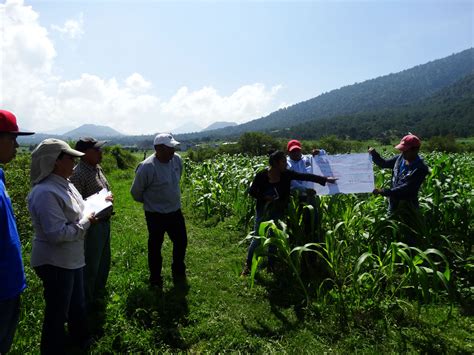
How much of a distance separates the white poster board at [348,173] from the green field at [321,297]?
1.28 ft

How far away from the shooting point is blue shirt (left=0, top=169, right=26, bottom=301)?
6.57 feet

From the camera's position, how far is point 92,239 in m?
3.53

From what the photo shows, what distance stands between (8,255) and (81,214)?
2.22ft

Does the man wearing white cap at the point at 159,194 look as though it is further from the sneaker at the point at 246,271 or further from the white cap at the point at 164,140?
the sneaker at the point at 246,271

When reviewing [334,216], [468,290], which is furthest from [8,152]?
[468,290]

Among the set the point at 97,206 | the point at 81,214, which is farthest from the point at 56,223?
the point at 97,206

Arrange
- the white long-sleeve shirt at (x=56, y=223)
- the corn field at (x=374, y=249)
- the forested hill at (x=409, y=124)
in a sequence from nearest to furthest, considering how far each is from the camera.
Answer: the white long-sleeve shirt at (x=56, y=223), the corn field at (x=374, y=249), the forested hill at (x=409, y=124)

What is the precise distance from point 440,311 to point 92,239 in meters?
3.89

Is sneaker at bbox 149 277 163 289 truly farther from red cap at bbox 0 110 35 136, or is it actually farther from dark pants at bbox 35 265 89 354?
red cap at bbox 0 110 35 136

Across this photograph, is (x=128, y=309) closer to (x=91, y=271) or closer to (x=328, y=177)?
(x=91, y=271)

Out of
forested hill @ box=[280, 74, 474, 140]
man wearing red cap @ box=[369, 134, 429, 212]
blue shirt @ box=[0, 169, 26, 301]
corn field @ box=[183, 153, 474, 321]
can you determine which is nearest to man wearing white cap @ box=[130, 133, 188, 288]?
corn field @ box=[183, 153, 474, 321]

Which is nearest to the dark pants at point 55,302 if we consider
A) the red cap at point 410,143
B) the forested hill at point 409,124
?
the red cap at point 410,143

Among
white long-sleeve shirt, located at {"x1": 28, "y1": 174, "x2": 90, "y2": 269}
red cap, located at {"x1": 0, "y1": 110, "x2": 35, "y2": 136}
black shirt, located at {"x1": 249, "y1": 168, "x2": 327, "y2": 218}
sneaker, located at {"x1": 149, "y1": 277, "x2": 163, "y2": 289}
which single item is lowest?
sneaker, located at {"x1": 149, "y1": 277, "x2": 163, "y2": 289}

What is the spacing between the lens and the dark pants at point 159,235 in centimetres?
411
